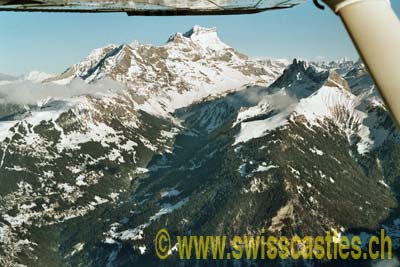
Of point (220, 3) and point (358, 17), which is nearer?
point (358, 17)

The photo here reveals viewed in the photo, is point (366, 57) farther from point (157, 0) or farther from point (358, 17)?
point (157, 0)

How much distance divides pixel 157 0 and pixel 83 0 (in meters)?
0.47

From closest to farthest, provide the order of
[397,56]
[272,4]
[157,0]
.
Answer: [397,56], [157,0], [272,4]

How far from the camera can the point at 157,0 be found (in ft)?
11.4

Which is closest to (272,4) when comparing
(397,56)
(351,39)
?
(351,39)

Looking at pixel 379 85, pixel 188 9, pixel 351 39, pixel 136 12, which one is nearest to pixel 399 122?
pixel 379 85

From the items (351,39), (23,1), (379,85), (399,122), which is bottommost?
(399,122)

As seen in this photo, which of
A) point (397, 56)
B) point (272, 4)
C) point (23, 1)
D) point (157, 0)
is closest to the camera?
point (397, 56)

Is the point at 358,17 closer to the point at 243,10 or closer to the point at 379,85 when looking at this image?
the point at 379,85

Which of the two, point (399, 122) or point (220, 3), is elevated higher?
point (220, 3)

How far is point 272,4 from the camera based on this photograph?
3756 millimetres

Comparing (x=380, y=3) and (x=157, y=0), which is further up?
(x=157, y=0)

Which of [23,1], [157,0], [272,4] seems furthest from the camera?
[272,4]

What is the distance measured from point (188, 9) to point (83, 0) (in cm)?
70
